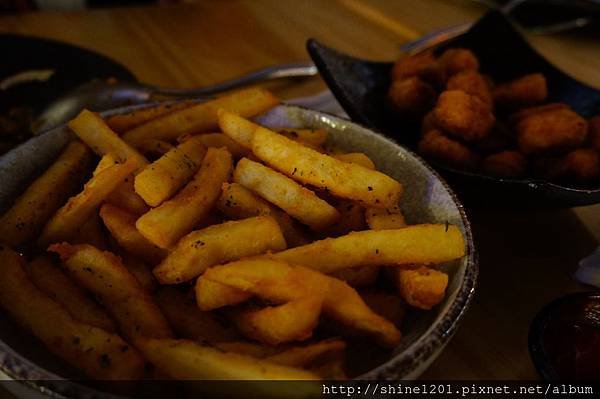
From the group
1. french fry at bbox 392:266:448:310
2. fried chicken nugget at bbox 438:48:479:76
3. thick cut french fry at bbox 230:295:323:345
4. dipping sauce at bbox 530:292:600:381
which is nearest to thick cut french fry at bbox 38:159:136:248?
thick cut french fry at bbox 230:295:323:345

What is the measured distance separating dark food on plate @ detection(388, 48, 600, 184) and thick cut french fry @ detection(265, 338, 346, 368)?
2.49 ft

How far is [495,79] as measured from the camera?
6.89ft

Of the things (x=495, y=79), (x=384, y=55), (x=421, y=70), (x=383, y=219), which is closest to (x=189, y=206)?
(x=383, y=219)

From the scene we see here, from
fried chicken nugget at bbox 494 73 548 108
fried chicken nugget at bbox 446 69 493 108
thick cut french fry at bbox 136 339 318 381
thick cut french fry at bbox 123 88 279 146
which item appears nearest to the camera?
thick cut french fry at bbox 136 339 318 381

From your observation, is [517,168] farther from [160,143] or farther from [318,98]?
[160,143]

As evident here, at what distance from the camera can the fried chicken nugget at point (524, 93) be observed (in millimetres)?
1753

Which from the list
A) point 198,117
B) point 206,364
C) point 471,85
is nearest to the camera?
point 206,364

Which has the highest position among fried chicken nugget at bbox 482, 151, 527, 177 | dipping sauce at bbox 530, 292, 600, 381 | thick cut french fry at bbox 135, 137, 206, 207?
thick cut french fry at bbox 135, 137, 206, 207

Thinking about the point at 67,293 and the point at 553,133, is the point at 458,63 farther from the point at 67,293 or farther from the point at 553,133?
the point at 67,293

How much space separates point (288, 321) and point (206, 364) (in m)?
0.12

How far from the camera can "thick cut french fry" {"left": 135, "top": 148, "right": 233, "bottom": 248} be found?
92cm

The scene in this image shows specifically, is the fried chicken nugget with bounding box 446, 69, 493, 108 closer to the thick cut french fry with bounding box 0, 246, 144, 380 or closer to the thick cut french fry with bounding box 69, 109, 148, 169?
the thick cut french fry with bounding box 69, 109, 148, 169

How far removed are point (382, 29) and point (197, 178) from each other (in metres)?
1.99

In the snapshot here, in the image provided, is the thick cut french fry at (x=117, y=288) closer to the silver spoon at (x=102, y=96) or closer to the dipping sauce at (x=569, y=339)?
the dipping sauce at (x=569, y=339)
